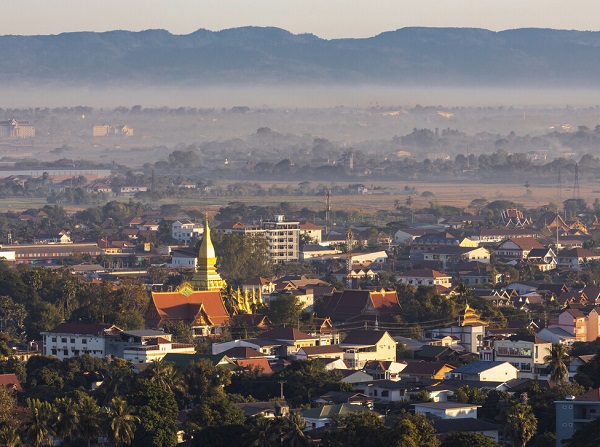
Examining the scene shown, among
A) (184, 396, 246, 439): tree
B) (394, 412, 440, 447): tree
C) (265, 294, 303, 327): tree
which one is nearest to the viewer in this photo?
(394, 412, 440, 447): tree

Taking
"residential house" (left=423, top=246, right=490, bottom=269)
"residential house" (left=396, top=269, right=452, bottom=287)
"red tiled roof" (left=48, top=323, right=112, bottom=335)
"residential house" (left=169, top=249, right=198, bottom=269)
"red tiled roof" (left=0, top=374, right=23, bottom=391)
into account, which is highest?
"red tiled roof" (left=0, top=374, right=23, bottom=391)

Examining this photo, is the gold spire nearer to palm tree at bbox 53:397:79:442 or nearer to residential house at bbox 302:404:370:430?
residential house at bbox 302:404:370:430

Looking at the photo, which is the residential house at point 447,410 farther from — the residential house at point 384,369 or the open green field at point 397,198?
the open green field at point 397,198

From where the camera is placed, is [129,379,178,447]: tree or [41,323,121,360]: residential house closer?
[129,379,178,447]: tree

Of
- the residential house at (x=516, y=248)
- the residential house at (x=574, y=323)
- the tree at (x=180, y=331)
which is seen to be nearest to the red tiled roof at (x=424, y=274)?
the residential house at (x=516, y=248)

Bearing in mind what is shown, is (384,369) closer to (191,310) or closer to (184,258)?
(191,310)

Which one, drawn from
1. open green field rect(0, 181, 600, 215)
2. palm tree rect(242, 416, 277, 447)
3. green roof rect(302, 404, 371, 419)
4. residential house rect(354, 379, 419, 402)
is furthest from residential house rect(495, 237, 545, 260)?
Result: palm tree rect(242, 416, 277, 447)
